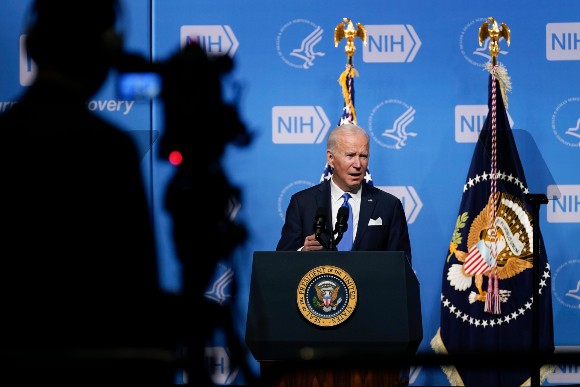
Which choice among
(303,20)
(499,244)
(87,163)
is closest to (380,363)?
(87,163)

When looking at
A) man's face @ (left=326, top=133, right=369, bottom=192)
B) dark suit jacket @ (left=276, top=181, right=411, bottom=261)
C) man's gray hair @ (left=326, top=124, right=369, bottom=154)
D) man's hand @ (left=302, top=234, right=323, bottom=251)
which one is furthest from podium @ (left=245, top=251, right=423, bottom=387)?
man's gray hair @ (left=326, top=124, right=369, bottom=154)

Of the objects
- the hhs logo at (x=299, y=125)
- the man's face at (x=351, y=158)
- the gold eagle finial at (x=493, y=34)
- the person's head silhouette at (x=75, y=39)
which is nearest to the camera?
the person's head silhouette at (x=75, y=39)

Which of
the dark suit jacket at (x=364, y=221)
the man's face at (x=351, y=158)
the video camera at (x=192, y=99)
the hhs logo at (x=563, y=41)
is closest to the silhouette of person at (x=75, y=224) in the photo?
the dark suit jacket at (x=364, y=221)

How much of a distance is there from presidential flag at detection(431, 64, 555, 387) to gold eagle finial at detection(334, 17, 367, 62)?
0.85 meters

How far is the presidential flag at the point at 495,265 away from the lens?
5.81 metres

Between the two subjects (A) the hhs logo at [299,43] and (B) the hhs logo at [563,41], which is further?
(A) the hhs logo at [299,43]

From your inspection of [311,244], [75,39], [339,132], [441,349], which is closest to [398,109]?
[339,132]

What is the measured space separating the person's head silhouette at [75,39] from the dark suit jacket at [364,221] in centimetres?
334

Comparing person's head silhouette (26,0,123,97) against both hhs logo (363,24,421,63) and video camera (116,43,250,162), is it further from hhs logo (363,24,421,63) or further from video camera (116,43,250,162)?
hhs logo (363,24,421,63)

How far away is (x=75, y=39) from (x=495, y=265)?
182 inches

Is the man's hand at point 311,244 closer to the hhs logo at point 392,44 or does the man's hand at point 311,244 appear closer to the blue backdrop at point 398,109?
the blue backdrop at point 398,109

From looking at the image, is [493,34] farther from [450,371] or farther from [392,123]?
[450,371]

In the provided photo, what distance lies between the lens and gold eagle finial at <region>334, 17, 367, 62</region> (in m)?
5.81

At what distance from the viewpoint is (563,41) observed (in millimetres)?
6055
